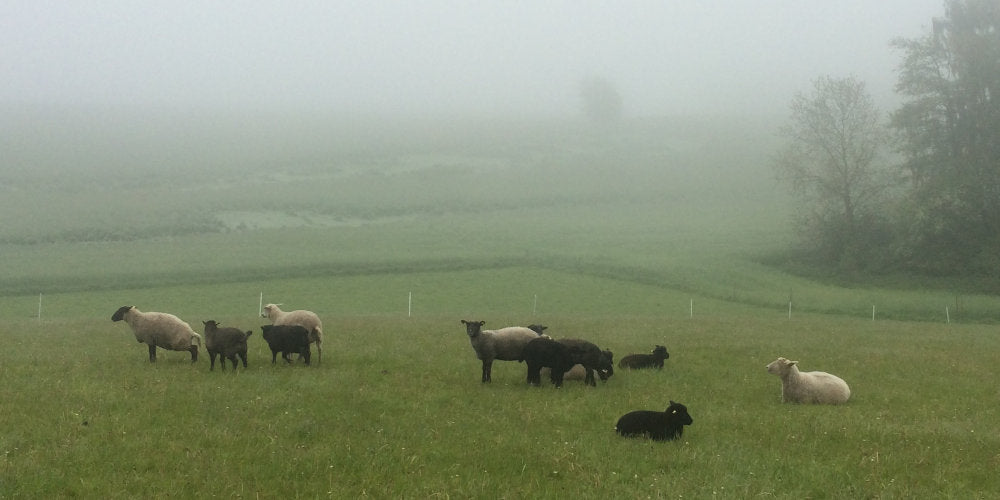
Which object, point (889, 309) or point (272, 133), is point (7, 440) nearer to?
point (889, 309)

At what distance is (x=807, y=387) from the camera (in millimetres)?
16234

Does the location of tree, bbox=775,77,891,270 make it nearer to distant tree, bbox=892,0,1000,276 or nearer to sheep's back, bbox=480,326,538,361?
distant tree, bbox=892,0,1000,276

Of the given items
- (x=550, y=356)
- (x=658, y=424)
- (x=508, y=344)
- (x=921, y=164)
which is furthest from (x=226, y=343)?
(x=921, y=164)

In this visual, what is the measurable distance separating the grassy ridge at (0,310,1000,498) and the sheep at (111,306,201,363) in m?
0.50

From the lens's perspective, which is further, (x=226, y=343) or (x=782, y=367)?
(x=226, y=343)

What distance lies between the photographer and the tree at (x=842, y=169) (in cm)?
5784

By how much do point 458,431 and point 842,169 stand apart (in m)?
55.0

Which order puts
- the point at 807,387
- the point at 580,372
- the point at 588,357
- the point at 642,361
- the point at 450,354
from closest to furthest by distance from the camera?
the point at 807,387, the point at 588,357, the point at 580,372, the point at 642,361, the point at 450,354

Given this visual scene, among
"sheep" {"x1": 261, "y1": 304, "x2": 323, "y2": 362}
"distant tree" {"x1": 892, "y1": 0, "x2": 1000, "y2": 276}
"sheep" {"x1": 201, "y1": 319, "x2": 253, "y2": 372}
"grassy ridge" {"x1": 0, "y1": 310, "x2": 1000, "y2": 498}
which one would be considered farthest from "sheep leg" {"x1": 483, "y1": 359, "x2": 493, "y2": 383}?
"distant tree" {"x1": 892, "y1": 0, "x2": 1000, "y2": 276}

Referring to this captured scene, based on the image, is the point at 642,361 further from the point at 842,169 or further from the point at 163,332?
the point at 842,169

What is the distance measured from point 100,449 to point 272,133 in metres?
144

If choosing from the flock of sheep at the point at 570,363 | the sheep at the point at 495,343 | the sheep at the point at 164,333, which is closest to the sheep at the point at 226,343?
the sheep at the point at 164,333

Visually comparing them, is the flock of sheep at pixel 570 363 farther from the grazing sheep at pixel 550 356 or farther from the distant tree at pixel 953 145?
the distant tree at pixel 953 145

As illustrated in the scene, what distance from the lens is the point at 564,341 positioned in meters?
17.2
